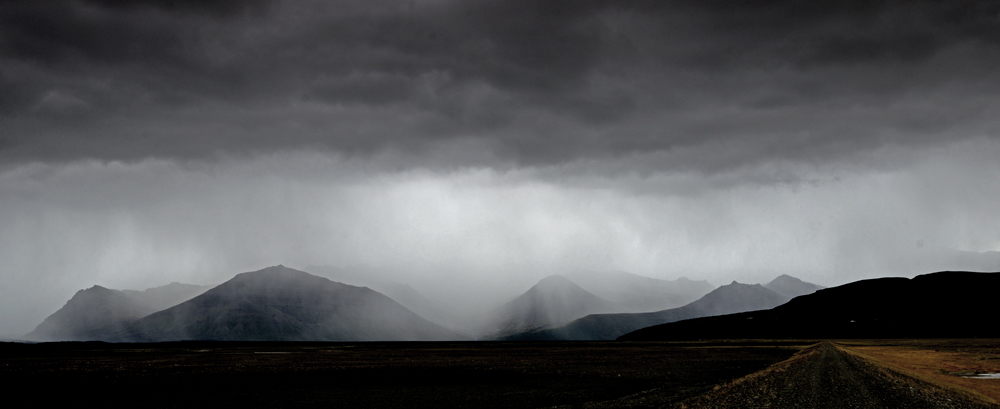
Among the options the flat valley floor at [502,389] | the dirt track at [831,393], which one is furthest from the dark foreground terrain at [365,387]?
the dirt track at [831,393]

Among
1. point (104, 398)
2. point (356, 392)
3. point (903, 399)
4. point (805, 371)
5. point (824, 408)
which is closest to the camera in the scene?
point (824, 408)

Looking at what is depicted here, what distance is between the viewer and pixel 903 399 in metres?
36.6

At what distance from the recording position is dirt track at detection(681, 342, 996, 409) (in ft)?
112

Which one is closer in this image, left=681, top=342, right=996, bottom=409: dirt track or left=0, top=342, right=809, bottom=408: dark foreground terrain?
left=681, top=342, right=996, bottom=409: dirt track

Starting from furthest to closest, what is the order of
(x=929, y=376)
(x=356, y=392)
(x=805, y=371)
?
1. (x=805, y=371)
2. (x=929, y=376)
3. (x=356, y=392)

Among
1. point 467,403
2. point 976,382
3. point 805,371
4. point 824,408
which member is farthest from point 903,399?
point 467,403

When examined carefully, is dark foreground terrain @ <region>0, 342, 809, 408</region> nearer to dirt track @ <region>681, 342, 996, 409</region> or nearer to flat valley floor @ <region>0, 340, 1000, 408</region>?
flat valley floor @ <region>0, 340, 1000, 408</region>

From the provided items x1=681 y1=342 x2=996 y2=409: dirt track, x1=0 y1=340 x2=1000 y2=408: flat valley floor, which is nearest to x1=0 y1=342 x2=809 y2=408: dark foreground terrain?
x1=0 y1=340 x2=1000 y2=408: flat valley floor

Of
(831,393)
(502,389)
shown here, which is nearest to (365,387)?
(502,389)

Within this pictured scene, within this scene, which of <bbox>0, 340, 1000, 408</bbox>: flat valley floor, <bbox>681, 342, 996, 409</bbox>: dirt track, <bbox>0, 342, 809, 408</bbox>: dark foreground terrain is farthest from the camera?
<bbox>0, 342, 809, 408</bbox>: dark foreground terrain

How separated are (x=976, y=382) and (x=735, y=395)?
28.7m

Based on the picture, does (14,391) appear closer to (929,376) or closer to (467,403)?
(467,403)

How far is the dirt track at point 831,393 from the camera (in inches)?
1342

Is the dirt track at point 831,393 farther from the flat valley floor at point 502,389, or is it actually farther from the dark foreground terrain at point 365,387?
the dark foreground terrain at point 365,387
